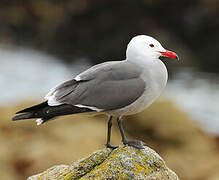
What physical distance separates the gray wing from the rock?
0.56 m

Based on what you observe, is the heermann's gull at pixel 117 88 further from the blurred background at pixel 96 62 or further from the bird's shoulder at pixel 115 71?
the blurred background at pixel 96 62

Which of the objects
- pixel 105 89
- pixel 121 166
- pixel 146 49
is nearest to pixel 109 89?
pixel 105 89

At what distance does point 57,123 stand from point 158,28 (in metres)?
22.3

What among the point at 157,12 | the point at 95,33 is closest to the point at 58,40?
the point at 95,33

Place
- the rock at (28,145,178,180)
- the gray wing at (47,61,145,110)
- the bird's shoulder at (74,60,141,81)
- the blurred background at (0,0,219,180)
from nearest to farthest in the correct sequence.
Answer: the rock at (28,145,178,180)
the gray wing at (47,61,145,110)
the bird's shoulder at (74,60,141,81)
the blurred background at (0,0,219,180)

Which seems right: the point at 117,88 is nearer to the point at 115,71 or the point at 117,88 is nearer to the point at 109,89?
the point at 109,89

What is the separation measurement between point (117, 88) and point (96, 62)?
2266 cm

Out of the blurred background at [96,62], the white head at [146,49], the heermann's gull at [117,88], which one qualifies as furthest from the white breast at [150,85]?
the blurred background at [96,62]

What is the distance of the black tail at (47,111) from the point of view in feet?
18.1

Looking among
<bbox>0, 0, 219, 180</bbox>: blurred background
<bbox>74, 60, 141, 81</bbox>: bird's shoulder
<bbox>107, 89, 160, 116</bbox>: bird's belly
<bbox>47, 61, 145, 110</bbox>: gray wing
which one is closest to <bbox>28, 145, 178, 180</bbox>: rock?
<bbox>107, 89, 160, 116</bbox>: bird's belly

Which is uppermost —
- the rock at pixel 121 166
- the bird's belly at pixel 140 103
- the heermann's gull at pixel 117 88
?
the heermann's gull at pixel 117 88

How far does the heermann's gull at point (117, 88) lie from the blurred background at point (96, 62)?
4.65 m

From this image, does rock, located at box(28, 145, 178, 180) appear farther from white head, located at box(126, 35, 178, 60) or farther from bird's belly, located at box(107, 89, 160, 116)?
white head, located at box(126, 35, 178, 60)

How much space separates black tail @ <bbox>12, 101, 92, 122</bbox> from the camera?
18.1ft
